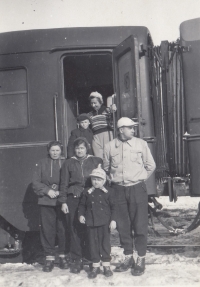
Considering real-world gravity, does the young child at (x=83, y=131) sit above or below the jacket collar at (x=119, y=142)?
above

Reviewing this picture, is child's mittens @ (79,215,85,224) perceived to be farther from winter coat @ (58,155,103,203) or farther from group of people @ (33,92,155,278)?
winter coat @ (58,155,103,203)

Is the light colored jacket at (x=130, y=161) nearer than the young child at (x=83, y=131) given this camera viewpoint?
Yes

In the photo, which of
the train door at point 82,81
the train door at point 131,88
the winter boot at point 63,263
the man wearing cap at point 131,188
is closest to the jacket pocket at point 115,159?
the man wearing cap at point 131,188

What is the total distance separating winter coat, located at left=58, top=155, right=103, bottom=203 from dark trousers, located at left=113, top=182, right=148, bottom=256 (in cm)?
38

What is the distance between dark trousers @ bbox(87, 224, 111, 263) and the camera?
435cm

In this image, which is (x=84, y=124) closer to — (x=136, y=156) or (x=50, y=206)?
(x=136, y=156)

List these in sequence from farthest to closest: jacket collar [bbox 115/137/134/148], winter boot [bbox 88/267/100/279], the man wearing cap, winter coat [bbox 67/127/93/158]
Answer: winter coat [bbox 67/127/93/158]
jacket collar [bbox 115/137/134/148]
the man wearing cap
winter boot [bbox 88/267/100/279]

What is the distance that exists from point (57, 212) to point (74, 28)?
2.34 m

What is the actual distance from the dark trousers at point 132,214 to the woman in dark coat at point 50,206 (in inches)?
29.9

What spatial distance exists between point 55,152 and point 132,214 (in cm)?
116

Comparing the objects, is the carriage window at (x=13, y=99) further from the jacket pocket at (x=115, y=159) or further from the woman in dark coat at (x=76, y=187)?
the jacket pocket at (x=115, y=159)

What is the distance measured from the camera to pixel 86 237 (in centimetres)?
468

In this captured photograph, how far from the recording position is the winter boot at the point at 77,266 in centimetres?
453

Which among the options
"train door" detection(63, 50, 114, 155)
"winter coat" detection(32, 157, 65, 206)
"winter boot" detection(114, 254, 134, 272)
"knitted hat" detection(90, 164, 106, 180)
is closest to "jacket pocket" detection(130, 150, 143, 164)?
"knitted hat" detection(90, 164, 106, 180)
